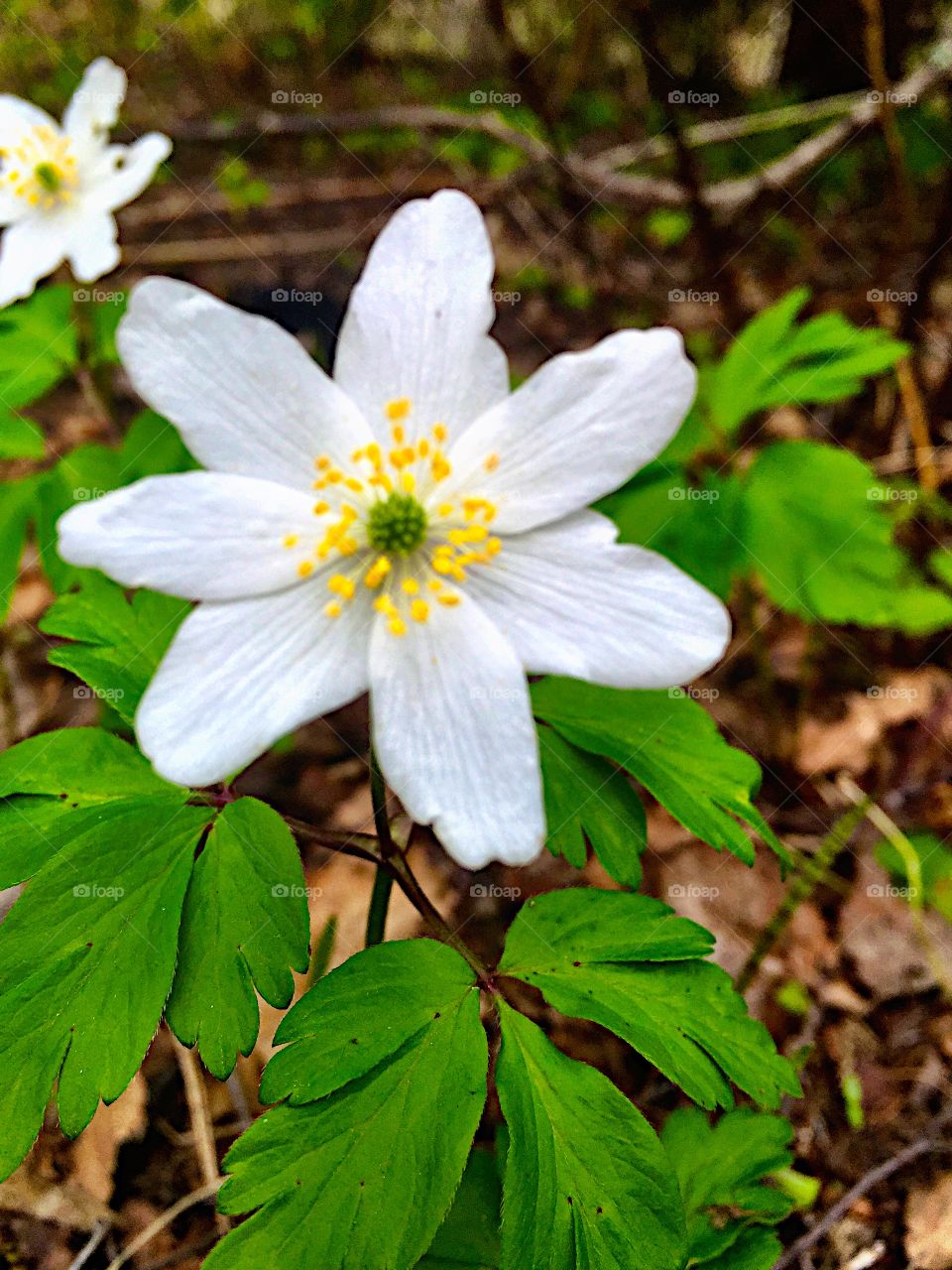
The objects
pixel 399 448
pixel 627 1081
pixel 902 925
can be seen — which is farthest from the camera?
pixel 902 925

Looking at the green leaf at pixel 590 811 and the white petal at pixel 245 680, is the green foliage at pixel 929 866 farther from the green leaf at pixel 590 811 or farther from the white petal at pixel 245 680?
the white petal at pixel 245 680

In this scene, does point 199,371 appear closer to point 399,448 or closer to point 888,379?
point 399,448

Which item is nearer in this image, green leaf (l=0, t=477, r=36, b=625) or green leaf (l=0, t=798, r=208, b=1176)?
green leaf (l=0, t=798, r=208, b=1176)

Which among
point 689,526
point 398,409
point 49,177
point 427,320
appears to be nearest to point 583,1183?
point 398,409

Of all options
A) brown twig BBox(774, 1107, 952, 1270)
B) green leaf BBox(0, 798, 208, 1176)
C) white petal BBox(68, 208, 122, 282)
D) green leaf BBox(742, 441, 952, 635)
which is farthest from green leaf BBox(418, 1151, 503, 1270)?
white petal BBox(68, 208, 122, 282)

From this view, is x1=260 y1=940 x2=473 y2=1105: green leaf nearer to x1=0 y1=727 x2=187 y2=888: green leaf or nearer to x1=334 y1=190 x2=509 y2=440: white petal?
x1=0 y1=727 x2=187 y2=888: green leaf

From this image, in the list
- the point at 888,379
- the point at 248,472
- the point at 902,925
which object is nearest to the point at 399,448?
the point at 248,472
